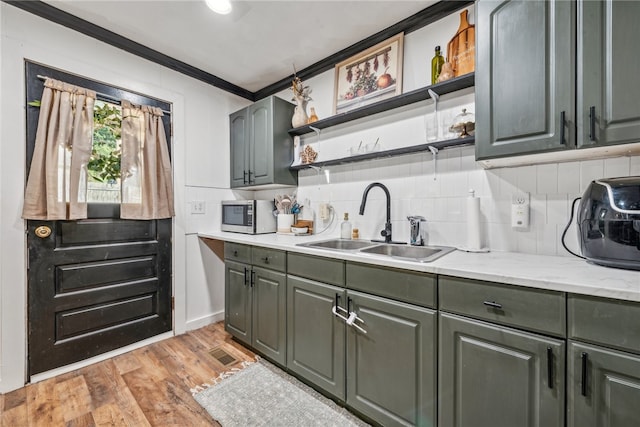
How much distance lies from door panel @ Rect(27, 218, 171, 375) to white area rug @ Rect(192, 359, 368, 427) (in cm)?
95

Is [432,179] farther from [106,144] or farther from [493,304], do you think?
[106,144]

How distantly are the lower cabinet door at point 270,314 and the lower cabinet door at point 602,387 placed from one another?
55.4 inches

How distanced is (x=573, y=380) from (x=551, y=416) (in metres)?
0.15

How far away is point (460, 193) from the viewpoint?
1.70 metres

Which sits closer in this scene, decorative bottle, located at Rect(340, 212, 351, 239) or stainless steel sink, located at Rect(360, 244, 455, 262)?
stainless steel sink, located at Rect(360, 244, 455, 262)

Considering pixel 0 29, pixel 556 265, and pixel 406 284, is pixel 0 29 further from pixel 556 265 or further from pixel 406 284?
pixel 556 265

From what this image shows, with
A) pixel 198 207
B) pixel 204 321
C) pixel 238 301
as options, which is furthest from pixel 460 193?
pixel 204 321

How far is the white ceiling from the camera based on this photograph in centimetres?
177

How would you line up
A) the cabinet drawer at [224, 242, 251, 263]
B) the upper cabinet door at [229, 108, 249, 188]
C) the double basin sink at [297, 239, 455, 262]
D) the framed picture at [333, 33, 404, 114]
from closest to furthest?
the double basin sink at [297, 239, 455, 262]
the framed picture at [333, 33, 404, 114]
the cabinet drawer at [224, 242, 251, 263]
the upper cabinet door at [229, 108, 249, 188]

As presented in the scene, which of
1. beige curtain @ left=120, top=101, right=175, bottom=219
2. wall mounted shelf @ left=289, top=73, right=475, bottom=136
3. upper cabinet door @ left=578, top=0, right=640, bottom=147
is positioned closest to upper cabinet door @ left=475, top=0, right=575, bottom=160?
upper cabinet door @ left=578, top=0, right=640, bottom=147

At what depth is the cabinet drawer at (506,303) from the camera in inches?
35.7

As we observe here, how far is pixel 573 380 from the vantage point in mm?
886

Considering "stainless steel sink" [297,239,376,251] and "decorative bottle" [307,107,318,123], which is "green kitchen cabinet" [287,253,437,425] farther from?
"decorative bottle" [307,107,318,123]

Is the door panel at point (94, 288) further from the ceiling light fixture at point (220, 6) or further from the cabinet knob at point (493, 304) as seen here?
the cabinet knob at point (493, 304)
